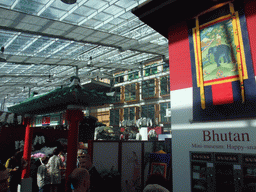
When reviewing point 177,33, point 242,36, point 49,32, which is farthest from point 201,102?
point 49,32

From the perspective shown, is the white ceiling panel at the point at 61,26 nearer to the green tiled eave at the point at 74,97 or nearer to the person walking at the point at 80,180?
the green tiled eave at the point at 74,97

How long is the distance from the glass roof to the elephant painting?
788 centimetres

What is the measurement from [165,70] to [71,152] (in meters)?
21.9

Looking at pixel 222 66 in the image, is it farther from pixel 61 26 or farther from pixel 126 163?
pixel 61 26

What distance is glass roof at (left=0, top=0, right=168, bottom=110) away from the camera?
12.5m

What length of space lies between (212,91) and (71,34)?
13749 mm

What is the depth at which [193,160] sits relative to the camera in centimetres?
348

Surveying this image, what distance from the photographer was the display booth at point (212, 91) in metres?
3.08

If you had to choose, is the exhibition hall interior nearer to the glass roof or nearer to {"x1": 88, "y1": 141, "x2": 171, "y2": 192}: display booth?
{"x1": 88, "y1": 141, "x2": 171, "y2": 192}: display booth

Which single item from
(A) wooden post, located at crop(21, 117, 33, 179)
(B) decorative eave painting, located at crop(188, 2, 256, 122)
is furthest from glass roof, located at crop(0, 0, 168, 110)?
(B) decorative eave painting, located at crop(188, 2, 256, 122)

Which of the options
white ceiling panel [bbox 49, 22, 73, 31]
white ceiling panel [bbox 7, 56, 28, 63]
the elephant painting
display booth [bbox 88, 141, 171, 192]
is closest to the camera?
the elephant painting

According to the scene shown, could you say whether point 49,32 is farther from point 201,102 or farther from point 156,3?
point 201,102

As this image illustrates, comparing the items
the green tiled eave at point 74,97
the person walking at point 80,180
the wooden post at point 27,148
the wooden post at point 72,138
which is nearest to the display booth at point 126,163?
the wooden post at point 72,138

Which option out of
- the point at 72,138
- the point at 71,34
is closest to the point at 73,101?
the point at 72,138
